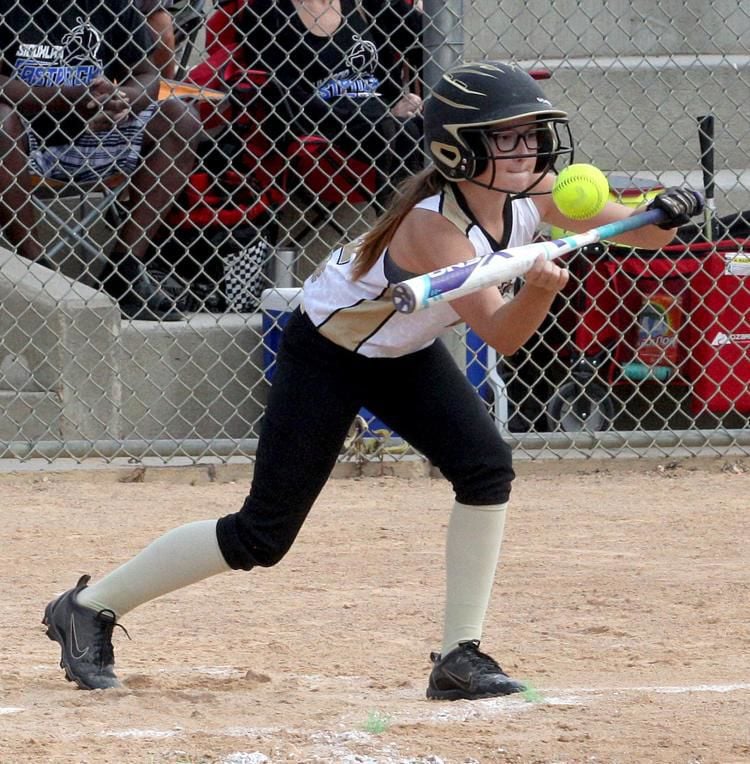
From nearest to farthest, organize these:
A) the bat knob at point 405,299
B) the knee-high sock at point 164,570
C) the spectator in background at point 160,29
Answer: the bat knob at point 405,299 → the knee-high sock at point 164,570 → the spectator in background at point 160,29

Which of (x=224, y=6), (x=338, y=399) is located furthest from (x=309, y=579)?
(x=224, y=6)

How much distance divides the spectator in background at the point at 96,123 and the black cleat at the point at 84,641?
2920 mm

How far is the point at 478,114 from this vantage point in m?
2.98

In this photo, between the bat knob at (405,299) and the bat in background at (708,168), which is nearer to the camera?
the bat knob at (405,299)

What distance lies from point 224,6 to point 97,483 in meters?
→ 2.34

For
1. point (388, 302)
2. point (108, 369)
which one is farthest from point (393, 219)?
point (108, 369)

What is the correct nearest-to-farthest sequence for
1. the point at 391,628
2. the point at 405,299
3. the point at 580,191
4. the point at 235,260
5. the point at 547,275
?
1. the point at 405,299
2. the point at 547,275
3. the point at 580,191
4. the point at 391,628
5. the point at 235,260

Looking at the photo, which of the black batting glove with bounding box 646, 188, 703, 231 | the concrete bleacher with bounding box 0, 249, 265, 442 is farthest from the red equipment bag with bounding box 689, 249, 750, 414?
the black batting glove with bounding box 646, 188, 703, 231

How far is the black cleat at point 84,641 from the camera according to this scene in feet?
10.9

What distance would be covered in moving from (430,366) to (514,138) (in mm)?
543

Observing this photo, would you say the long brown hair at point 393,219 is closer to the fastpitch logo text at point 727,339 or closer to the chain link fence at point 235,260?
the chain link fence at point 235,260

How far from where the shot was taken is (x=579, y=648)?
3633 millimetres

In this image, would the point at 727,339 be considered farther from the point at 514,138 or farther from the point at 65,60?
the point at 514,138

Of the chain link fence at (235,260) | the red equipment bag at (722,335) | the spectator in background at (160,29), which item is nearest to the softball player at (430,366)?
the chain link fence at (235,260)
